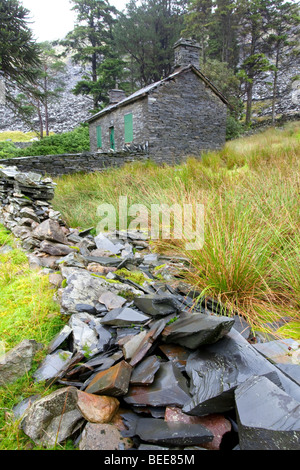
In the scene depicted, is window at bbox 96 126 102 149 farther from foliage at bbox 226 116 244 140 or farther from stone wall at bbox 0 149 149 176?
stone wall at bbox 0 149 149 176

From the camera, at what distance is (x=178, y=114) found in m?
16.2

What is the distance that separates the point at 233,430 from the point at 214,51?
38.9 meters

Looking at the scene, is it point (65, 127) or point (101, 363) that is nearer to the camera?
point (101, 363)

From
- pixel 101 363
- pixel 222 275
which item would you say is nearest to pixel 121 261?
pixel 222 275

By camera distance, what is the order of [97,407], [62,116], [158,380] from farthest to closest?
[62,116] < [158,380] < [97,407]

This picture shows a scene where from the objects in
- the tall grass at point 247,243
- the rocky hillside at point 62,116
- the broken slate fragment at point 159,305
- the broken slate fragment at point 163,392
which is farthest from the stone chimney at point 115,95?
the broken slate fragment at point 163,392

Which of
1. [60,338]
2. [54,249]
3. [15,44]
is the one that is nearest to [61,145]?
[15,44]

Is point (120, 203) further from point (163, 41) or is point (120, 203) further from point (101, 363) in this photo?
point (163, 41)

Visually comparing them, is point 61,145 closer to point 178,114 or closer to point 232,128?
point 178,114

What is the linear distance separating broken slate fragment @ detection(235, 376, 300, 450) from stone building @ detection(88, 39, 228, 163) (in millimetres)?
14432

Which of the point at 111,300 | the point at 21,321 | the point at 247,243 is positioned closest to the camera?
the point at 21,321

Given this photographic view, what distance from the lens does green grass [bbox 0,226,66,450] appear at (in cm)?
135

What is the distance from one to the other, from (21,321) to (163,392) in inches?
49.6

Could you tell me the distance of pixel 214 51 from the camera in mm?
32156
